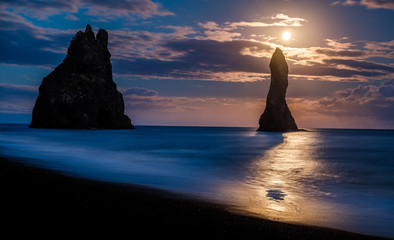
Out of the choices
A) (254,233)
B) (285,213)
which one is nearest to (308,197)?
(285,213)

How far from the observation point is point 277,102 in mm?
114688

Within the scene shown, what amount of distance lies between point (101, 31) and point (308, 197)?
124325 millimetres

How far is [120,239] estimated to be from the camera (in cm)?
515

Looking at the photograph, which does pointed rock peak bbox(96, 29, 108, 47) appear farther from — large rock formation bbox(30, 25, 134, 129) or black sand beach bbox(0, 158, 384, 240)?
black sand beach bbox(0, 158, 384, 240)

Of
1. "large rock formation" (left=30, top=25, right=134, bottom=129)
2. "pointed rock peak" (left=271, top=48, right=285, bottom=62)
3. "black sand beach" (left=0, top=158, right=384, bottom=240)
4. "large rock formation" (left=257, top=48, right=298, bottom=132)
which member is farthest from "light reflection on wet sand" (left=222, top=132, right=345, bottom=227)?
"pointed rock peak" (left=271, top=48, right=285, bottom=62)

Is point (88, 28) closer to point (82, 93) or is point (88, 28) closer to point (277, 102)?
point (82, 93)

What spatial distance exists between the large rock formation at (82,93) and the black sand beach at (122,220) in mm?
98405

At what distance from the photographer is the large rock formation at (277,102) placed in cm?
11481

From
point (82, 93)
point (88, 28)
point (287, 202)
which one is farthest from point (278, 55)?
point (287, 202)

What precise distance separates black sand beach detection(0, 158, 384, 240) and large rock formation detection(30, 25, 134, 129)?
323 ft

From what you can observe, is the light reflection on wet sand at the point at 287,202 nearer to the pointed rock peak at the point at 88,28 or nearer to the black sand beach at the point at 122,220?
the black sand beach at the point at 122,220

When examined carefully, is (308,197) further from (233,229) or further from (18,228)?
(18,228)

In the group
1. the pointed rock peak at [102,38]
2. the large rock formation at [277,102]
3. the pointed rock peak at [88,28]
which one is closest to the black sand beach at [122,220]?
the large rock formation at [277,102]

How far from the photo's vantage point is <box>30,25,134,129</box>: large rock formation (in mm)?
100250
